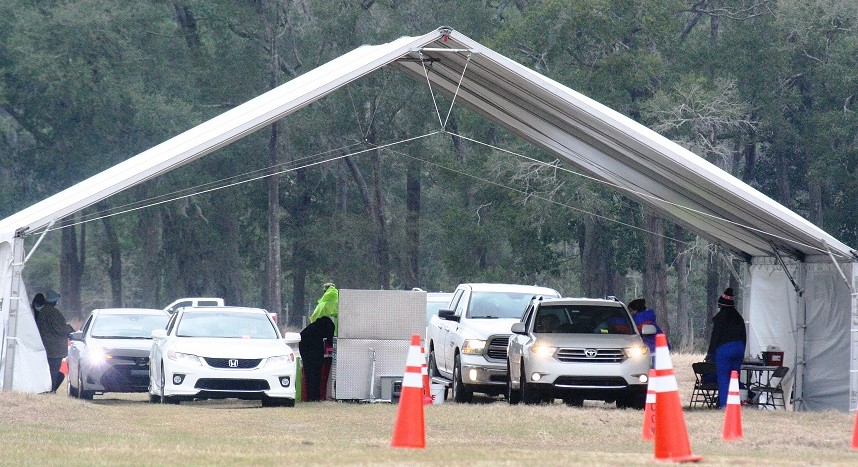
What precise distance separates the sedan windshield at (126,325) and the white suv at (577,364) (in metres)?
7.28

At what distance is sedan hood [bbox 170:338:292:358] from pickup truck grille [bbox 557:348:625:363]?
13.3 ft

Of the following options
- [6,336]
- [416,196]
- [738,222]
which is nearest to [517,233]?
[416,196]

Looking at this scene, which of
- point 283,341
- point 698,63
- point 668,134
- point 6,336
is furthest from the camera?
point 698,63

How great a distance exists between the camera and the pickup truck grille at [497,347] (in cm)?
2119

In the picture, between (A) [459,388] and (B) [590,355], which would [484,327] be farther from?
(B) [590,355]

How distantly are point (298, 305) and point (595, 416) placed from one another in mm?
46943

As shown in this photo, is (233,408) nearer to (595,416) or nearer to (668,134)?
(595,416)

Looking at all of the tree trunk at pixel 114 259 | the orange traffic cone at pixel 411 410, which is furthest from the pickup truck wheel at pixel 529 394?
the tree trunk at pixel 114 259

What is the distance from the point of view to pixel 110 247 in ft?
204

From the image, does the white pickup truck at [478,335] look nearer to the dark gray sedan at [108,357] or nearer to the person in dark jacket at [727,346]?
the person in dark jacket at [727,346]

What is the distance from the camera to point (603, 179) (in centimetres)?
2312

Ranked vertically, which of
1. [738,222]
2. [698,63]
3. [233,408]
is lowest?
[233,408]

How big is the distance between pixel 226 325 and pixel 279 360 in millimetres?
1469

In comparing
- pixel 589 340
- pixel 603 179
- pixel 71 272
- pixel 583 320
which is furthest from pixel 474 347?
pixel 71 272
